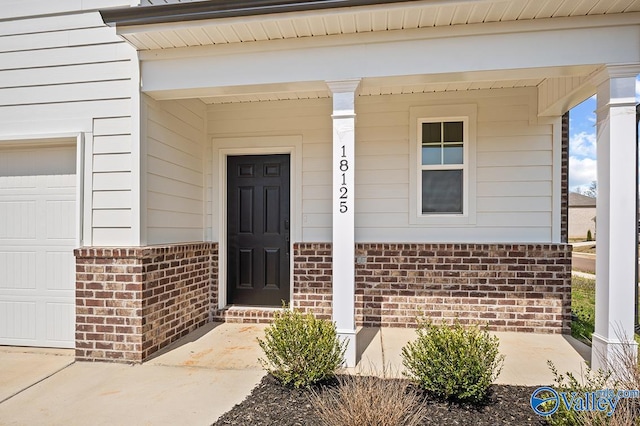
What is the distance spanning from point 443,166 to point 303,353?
307cm

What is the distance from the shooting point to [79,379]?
141 inches

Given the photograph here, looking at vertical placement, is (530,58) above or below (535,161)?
above

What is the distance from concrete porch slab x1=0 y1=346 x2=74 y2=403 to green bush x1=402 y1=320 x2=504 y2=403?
3.36 meters

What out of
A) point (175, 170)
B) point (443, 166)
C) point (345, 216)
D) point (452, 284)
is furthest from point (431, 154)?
point (175, 170)

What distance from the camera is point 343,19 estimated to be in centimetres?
349

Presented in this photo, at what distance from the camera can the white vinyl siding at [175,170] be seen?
4195mm

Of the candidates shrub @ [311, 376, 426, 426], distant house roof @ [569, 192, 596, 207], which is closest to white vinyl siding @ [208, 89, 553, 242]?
shrub @ [311, 376, 426, 426]

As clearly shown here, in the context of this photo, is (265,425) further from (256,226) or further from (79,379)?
(256,226)

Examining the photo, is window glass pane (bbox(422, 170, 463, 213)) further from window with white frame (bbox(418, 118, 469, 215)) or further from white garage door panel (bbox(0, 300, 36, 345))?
white garage door panel (bbox(0, 300, 36, 345))

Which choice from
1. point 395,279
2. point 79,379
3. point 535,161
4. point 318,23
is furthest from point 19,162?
point 535,161

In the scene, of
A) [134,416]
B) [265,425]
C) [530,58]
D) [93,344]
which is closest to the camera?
[265,425]

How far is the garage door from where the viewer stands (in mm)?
4281

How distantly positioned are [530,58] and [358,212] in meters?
2.54

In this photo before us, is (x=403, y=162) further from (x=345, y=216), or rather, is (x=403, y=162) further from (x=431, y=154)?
(x=345, y=216)
